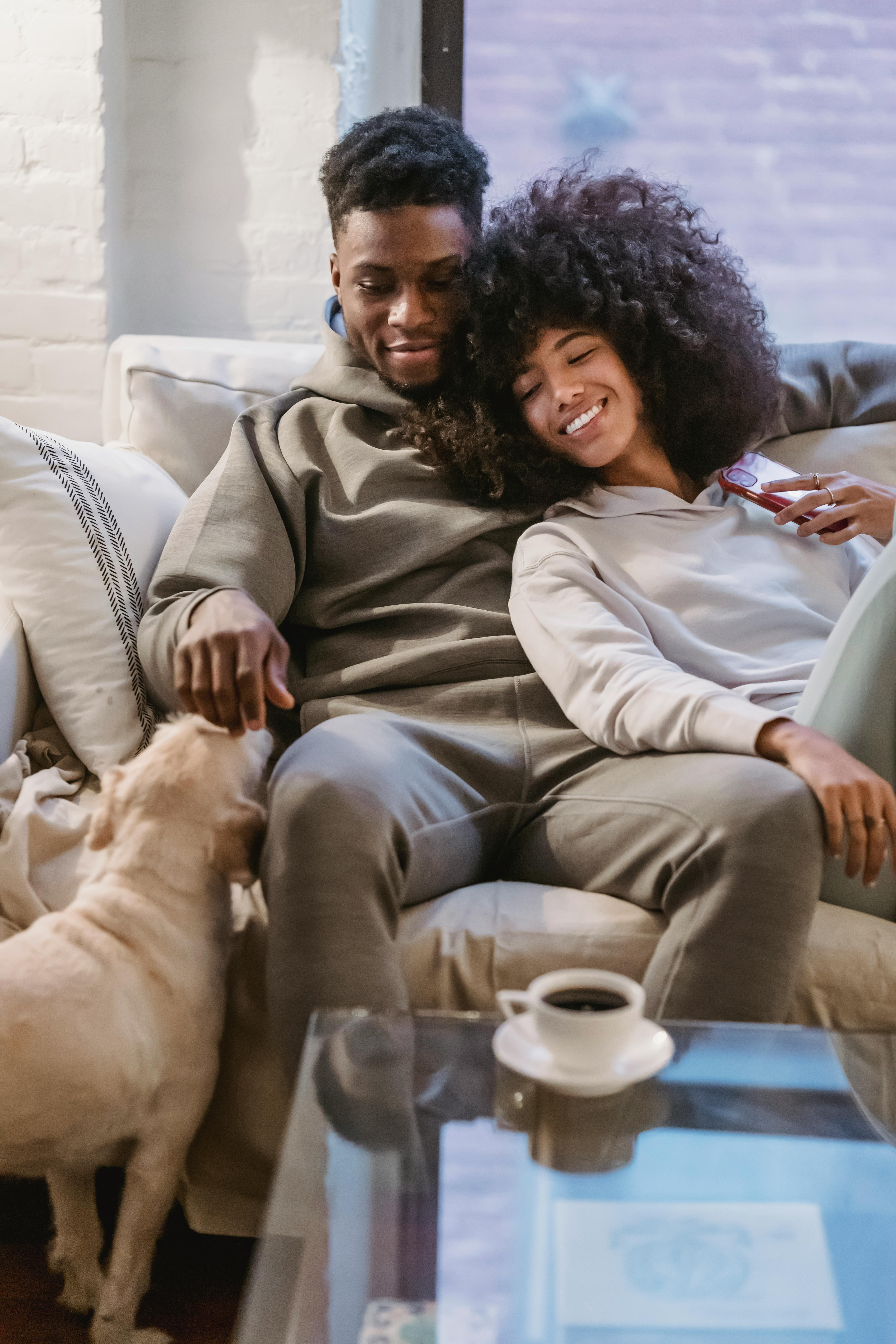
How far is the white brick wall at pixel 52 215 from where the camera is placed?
205cm

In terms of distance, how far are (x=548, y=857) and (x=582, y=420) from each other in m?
0.59

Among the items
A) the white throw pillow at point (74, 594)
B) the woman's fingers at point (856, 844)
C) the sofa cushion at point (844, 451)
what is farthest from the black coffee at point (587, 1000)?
the sofa cushion at point (844, 451)

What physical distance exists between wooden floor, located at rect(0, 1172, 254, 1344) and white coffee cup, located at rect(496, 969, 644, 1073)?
0.58 metres

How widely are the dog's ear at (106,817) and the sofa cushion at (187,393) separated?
2.49 ft

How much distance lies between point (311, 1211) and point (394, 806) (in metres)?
0.44

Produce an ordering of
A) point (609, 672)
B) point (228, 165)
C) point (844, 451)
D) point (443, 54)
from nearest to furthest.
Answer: point (609, 672) < point (844, 451) < point (228, 165) < point (443, 54)

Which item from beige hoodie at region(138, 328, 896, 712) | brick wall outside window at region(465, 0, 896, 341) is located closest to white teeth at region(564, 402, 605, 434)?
beige hoodie at region(138, 328, 896, 712)

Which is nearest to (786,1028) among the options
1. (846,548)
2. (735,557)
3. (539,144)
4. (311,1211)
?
(311,1211)

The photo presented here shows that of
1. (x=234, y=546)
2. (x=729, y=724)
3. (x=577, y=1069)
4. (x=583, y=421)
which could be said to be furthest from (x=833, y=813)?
(x=234, y=546)

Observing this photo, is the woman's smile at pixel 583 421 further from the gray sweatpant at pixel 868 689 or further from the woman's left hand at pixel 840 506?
the gray sweatpant at pixel 868 689

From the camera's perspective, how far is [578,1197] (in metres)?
0.81

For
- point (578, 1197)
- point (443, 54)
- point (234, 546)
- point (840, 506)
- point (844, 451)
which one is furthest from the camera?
Result: point (443, 54)

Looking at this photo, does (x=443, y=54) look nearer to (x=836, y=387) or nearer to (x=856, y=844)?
(x=836, y=387)

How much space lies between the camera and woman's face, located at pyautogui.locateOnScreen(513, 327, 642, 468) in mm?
1550
